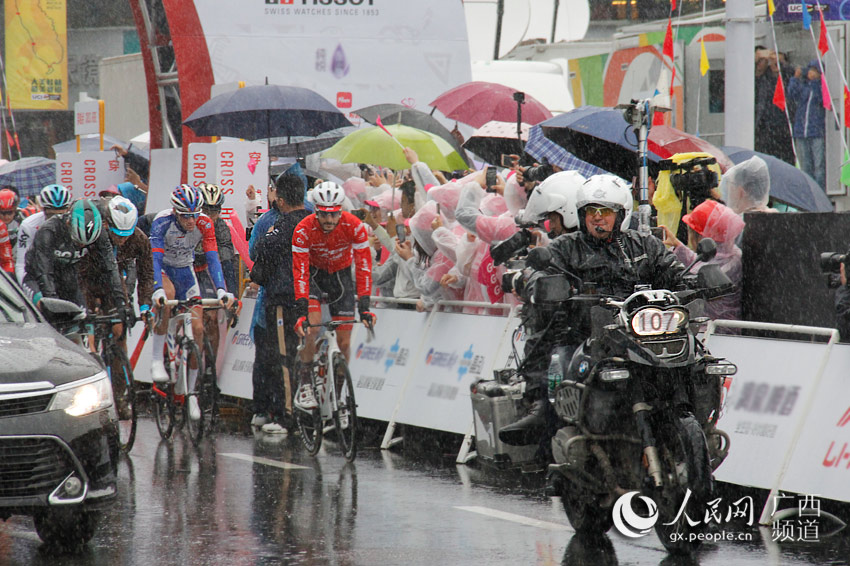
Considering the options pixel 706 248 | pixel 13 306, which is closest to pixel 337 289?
pixel 13 306

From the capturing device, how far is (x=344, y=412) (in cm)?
1142

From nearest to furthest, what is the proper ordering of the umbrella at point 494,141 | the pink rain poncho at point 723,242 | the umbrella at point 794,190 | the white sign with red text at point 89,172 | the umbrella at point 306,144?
1. the pink rain poncho at point 723,242
2. the umbrella at point 794,190
3. the umbrella at point 494,141
4. the white sign with red text at point 89,172
5. the umbrella at point 306,144

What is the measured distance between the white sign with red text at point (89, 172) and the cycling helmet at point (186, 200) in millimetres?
8611

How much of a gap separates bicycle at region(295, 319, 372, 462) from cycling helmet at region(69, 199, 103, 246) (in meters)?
2.04

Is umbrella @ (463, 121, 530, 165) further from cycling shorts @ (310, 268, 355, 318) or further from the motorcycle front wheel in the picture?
the motorcycle front wheel

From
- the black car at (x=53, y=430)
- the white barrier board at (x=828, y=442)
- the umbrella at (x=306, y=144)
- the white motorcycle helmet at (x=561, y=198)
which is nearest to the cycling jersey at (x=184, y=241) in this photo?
the white motorcycle helmet at (x=561, y=198)

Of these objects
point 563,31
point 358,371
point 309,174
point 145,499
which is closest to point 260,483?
point 145,499

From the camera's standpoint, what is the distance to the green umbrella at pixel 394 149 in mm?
17016

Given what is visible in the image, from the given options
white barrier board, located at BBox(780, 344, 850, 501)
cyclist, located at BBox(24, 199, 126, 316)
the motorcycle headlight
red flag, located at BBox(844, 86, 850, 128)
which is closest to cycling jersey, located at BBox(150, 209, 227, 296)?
cyclist, located at BBox(24, 199, 126, 316)

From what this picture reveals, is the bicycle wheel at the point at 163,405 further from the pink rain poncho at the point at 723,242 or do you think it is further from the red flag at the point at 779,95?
the red flag at the point at 779,95

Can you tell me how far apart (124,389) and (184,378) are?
75 cm

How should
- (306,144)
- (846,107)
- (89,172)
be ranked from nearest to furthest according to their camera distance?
(846,107) < (89,172) < (306,144)

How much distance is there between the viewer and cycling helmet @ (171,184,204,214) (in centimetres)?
1327

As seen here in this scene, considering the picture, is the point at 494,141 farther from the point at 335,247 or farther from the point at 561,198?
the point at 561,198
